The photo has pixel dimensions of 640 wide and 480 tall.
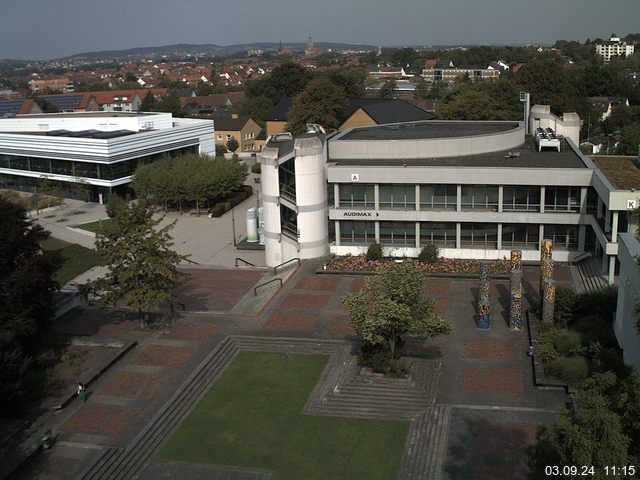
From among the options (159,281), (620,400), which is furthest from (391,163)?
(620,400)

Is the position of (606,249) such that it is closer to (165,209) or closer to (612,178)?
(612,178)

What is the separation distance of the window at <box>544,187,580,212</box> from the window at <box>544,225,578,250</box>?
102 centimetres

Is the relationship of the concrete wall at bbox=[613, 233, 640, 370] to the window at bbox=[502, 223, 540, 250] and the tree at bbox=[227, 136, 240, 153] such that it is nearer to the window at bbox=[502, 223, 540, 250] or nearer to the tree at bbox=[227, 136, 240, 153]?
the window at bbox=[502, 223, 540, 250]

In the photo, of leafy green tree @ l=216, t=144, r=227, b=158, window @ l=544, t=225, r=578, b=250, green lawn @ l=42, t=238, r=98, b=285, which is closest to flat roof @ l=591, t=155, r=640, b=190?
window @ l=544, t=225, r=578, b=250

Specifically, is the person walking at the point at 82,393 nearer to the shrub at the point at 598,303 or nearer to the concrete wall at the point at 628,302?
the concrete wall at the point at 628,302

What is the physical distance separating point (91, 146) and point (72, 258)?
20175 mm

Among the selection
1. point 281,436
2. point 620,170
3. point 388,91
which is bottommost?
point 281,436

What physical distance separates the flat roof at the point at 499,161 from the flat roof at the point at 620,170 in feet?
4.07

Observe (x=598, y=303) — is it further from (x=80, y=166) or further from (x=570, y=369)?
(x=80, y=166)

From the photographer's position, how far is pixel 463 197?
137ft

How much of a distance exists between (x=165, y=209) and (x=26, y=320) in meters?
36.1

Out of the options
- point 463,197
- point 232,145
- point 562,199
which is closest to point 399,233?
point 463,197

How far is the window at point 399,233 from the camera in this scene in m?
42.9

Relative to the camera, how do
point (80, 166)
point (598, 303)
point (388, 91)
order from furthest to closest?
point (388, 91)
point (80, 166)
point (598, 303)
